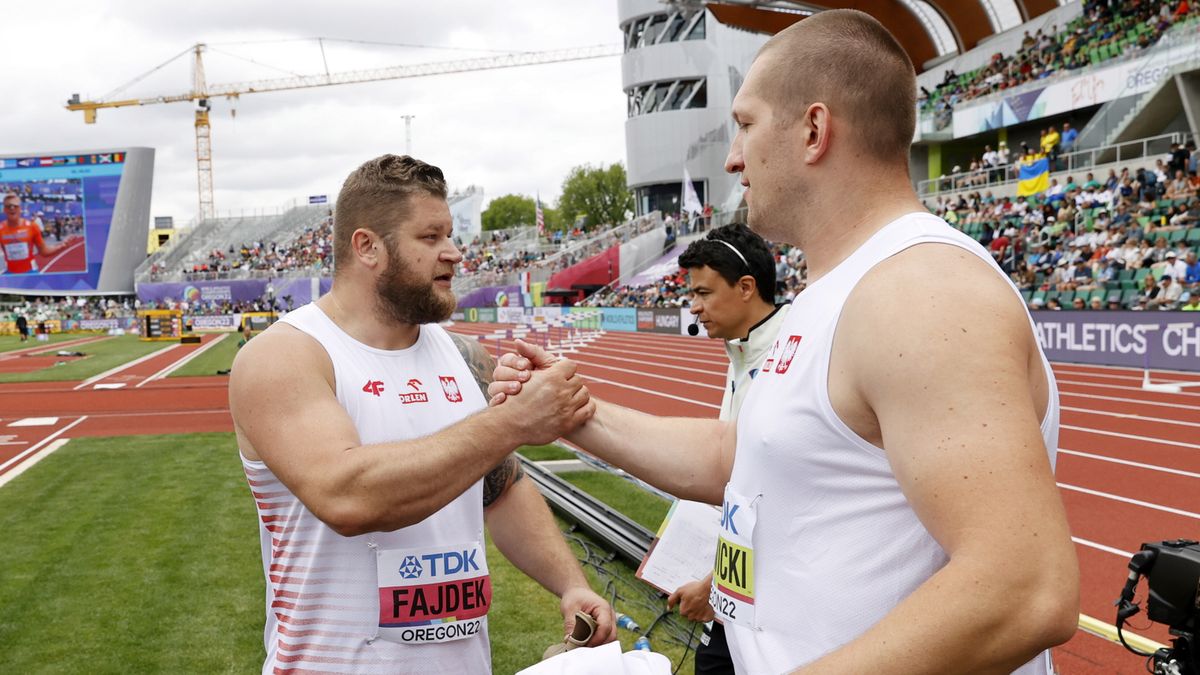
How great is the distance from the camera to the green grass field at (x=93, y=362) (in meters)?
24.4

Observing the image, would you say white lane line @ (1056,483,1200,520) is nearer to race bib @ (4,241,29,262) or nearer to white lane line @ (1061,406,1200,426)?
white lane line @ (1061,406,1200,426)

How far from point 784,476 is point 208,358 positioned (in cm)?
3212

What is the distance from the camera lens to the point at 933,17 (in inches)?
1599

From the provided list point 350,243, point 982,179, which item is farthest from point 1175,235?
point 350,243

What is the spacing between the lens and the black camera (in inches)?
92.5

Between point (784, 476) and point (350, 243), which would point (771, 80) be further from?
point (350, 243)

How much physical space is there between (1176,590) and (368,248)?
8.14 feet

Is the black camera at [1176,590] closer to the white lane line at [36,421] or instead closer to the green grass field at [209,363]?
the white lane line at [36,421]

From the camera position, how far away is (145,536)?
8.53m

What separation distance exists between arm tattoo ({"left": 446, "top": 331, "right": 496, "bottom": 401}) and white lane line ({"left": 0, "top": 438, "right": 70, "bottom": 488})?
9.96 metres

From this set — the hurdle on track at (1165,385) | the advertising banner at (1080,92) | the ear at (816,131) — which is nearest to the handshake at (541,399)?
the ear at (816,131)

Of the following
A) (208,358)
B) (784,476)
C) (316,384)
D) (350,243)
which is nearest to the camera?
(784,476)

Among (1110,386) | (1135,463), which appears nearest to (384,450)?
(1135,463)

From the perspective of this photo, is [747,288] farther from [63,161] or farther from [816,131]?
[63,161]
